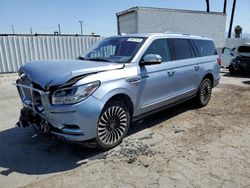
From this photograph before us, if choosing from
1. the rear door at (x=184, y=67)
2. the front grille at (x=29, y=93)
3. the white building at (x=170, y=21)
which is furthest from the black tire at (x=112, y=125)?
the white building at (x=170, y=21)

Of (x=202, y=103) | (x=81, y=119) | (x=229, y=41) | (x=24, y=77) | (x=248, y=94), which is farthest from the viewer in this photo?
(x=229, y=41)

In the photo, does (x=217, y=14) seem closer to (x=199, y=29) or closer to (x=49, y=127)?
(x=199, y=29)

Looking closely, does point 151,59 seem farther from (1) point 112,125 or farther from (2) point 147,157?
(2) point 147,157

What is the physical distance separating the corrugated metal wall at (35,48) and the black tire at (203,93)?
937 centimetres

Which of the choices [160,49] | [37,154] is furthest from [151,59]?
[37,154]

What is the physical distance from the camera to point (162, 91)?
4.74m

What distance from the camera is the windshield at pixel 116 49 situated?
4.30 meters

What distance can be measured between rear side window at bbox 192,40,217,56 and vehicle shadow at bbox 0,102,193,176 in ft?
8.67

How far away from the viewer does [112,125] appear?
3.89 metres

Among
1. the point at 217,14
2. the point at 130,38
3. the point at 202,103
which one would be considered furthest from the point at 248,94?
the point at 217,14

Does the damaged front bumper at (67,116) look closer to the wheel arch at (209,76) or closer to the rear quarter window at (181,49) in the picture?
the rear quarter window at (181,49)

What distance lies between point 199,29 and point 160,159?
15243 mm

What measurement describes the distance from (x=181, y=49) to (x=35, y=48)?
31.9 feet

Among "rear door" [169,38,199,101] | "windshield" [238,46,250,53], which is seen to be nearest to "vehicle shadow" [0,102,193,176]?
"rear door" [169,38,199,101]
